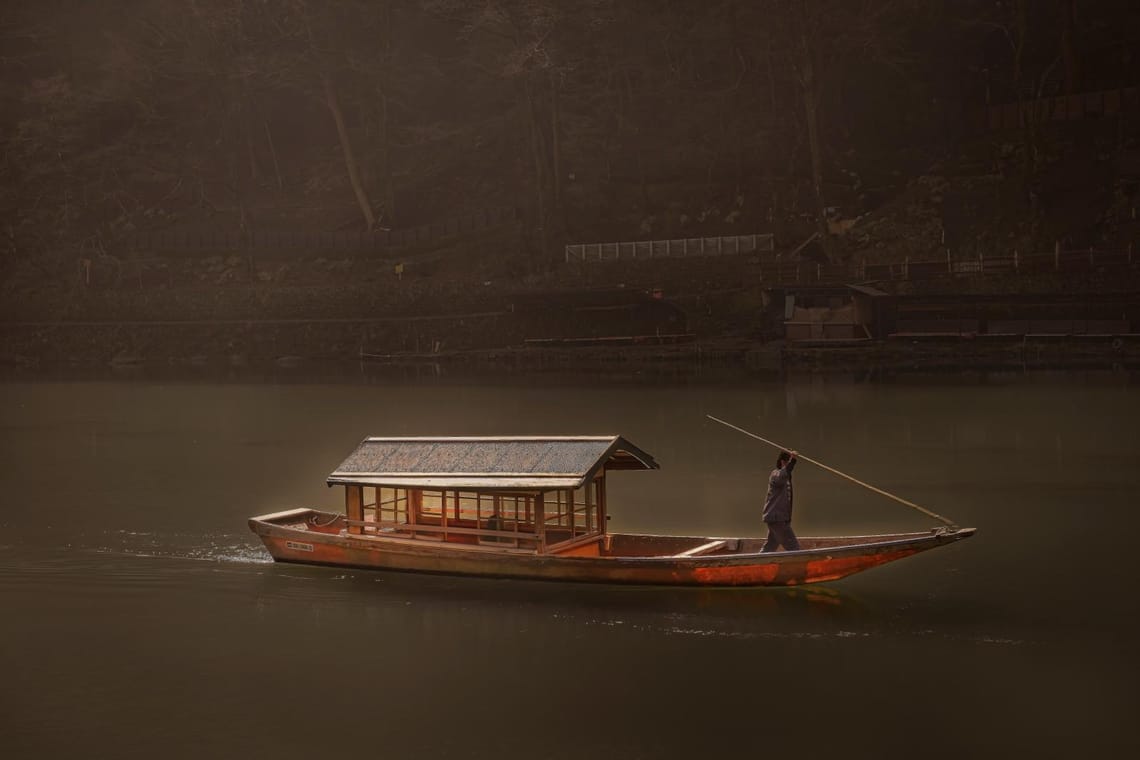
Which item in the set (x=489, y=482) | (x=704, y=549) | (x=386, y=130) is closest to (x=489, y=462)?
(x=489, y=482)

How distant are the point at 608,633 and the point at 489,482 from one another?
3.16m

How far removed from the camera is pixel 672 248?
62.2 metres

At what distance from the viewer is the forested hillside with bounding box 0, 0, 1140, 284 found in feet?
198

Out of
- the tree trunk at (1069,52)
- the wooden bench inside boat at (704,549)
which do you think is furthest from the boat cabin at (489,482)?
the tree trunk at (1069,52)

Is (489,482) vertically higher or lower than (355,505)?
higher

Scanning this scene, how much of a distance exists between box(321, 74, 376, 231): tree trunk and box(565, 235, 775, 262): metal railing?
47.8ft

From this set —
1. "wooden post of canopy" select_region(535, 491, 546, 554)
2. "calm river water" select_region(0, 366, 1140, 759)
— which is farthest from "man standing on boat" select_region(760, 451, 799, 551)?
"wooden post of canopy" select_region(535, 491, 546, 554)

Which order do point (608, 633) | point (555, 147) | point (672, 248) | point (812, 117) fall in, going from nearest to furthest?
point (608, 633) < point (812, 117) < point (672, 248) < point (555, 147)

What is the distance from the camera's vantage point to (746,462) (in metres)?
30.2

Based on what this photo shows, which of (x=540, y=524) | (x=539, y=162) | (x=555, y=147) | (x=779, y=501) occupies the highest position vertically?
(x=555, y=147)

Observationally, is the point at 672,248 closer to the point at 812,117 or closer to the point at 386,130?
the point at 812,117

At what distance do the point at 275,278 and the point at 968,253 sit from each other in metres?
39.1

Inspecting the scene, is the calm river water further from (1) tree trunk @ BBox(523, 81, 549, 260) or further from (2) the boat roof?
(1) tree trunk @ BBox(523, 81, 549, 260)

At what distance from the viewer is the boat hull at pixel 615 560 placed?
16.5 metres
